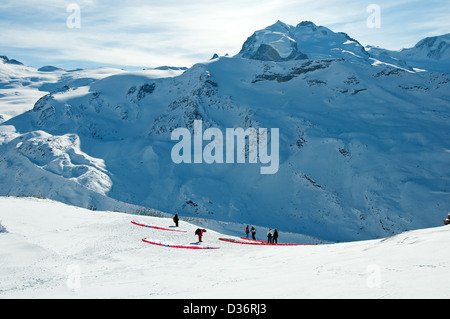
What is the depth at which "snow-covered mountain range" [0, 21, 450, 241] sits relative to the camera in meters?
55.4

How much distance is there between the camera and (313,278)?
11148mm

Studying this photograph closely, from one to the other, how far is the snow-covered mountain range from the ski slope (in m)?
35.1

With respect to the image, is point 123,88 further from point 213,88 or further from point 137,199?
point 137,199

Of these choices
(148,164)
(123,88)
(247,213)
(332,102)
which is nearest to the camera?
(247,213)

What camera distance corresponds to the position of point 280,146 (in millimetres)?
67875

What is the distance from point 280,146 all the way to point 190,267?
53.9m

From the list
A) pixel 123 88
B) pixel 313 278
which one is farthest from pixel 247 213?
pixel 123 88

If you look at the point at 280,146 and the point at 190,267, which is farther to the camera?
the point at 280,146

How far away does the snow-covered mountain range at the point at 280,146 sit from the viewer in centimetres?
5541

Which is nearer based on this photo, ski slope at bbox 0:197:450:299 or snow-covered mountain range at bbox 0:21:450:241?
ski slope at bbox 0:197:450:299

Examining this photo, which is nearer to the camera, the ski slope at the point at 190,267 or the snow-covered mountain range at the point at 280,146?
the ski slope at the point at 190,267

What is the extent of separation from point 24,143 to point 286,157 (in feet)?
179

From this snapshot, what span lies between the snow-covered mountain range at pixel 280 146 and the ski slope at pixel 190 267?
35.1 m
